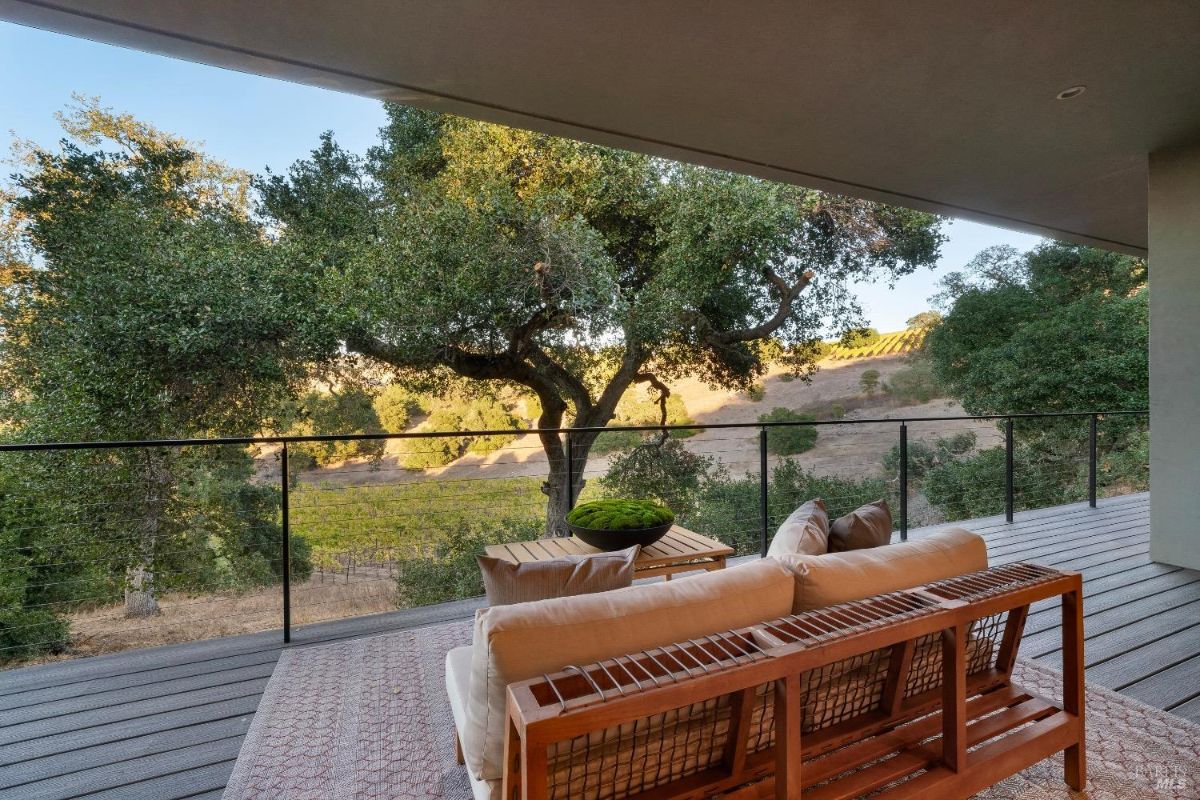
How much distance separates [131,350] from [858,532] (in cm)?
717

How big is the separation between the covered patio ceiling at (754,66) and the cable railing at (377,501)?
153cm

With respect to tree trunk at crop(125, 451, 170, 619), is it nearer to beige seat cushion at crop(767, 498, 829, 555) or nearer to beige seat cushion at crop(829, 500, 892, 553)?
beige seat cushion at crop(767, 498, 829, 555)

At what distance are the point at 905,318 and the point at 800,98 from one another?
10768 millimetres

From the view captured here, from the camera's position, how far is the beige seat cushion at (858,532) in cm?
182

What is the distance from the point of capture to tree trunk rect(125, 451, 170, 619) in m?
6.48

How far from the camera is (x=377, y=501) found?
7.02 m

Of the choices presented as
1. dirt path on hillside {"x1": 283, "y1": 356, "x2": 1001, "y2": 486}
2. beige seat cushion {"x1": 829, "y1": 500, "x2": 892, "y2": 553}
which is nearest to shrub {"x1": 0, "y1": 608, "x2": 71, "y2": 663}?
dirt path on hillside {"x1": 283, "y1": 356, "x2": 1001, "y2": 486}

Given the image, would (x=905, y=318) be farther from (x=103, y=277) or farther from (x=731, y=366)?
(x=103, y=277)

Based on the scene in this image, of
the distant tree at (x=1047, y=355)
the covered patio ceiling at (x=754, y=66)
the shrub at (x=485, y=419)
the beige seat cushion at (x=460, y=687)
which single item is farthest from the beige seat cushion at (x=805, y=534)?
the distant tree at (x=1047, y=355)

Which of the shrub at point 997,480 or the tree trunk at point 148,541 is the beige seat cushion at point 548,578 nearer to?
the tree trunk at point 148,541

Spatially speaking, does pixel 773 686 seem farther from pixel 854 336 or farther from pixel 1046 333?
pixel 1046 333

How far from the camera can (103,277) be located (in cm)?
638

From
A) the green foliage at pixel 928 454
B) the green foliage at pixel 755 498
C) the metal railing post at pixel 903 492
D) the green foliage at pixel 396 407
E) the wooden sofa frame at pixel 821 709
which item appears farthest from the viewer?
the green foliage at pixel 928 454

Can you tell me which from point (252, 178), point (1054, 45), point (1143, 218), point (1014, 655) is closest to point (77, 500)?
point (252, 178)
